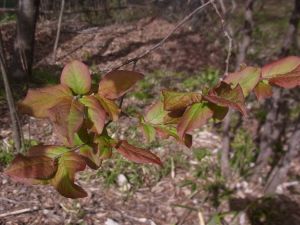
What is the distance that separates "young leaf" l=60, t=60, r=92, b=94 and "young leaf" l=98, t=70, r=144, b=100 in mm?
30

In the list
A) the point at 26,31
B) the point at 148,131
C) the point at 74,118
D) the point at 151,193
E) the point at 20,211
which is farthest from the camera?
the point at 26,31

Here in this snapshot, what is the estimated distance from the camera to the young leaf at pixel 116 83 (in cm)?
89

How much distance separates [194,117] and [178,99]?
0.17ft

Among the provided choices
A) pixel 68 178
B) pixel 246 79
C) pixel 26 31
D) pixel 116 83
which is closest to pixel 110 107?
pixel 116 83

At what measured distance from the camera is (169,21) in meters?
8.34

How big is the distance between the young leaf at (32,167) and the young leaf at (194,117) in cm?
25

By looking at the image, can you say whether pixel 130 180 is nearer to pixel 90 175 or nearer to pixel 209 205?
pixel 90 175

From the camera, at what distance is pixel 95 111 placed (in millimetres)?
845

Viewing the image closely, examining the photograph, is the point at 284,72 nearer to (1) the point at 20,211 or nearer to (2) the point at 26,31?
(1) the point at 20,211

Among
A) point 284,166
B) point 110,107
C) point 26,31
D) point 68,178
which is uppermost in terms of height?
point 110,107

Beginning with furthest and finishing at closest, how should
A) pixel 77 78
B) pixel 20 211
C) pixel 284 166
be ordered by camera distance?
pixel 284 166 < pixel 20 211 < pixel 77 78

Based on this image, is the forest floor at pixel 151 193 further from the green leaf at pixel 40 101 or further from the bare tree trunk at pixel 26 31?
the green leaf at pixel 40 101

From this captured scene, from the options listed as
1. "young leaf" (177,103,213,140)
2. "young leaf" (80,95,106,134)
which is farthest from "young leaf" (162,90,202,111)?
"young leaf" (80,95,106,134)

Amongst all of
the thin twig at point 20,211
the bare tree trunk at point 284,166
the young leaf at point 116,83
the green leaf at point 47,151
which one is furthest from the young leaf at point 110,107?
the bare tree trunk at point 284,166
